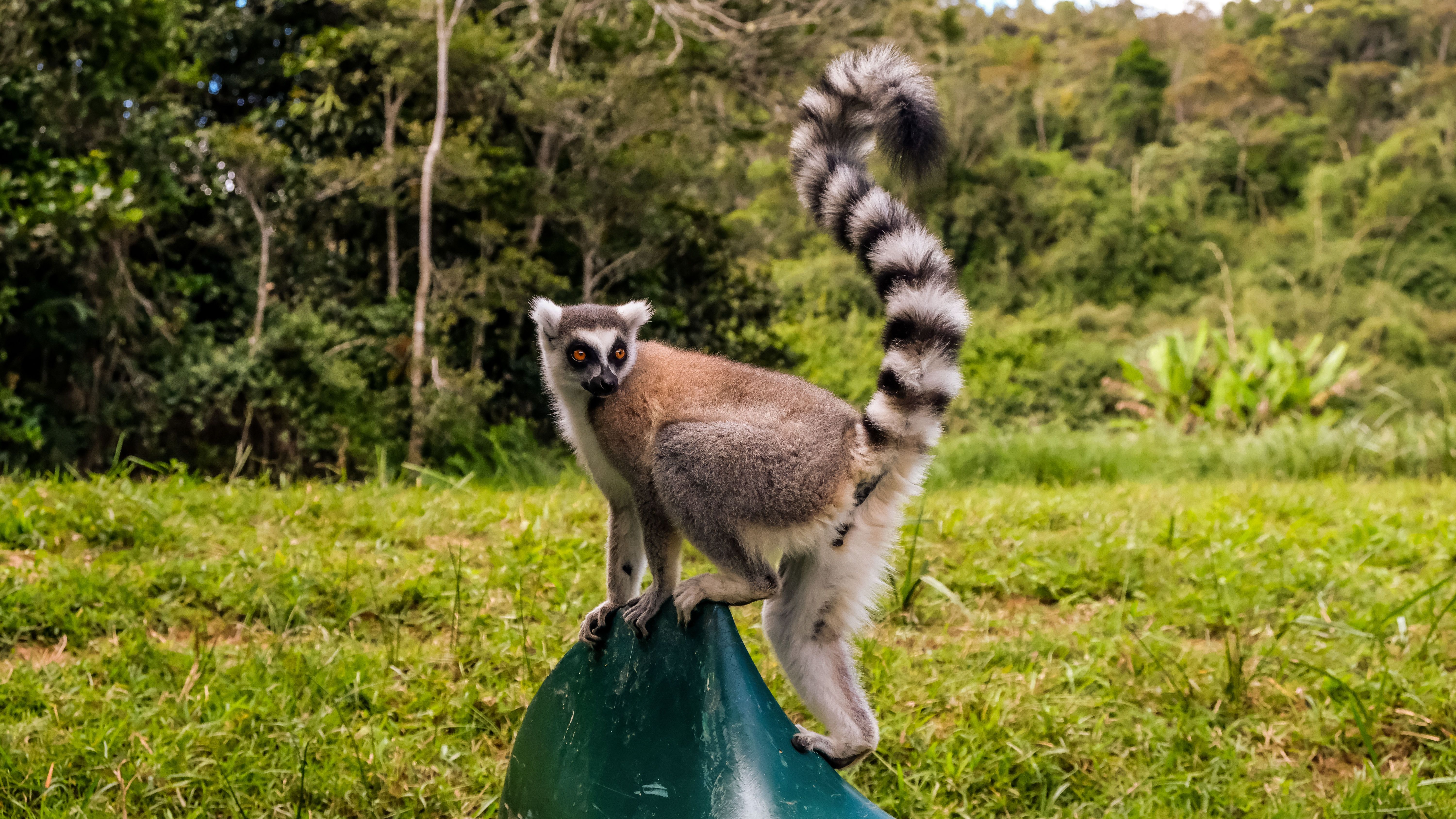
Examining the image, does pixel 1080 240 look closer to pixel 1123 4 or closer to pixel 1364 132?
pixel 1364 132

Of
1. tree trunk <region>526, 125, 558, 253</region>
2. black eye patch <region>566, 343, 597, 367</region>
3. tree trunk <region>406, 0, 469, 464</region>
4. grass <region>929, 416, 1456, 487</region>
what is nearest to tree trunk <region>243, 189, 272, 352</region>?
tree trunk <region>406, 0, 469, 464</region>

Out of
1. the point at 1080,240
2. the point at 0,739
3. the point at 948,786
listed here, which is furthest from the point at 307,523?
the point at 1080,240

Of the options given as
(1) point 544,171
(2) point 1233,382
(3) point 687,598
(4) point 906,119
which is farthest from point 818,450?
(2) point 1233,382

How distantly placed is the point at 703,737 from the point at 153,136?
26.8 feet

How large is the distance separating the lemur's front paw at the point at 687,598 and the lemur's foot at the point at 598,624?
6.2 inches

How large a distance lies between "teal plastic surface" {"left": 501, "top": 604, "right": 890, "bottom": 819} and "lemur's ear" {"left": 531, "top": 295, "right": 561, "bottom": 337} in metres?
0.83

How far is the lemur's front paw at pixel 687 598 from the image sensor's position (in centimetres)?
168

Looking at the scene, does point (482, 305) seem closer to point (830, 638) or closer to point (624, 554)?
point (624, 554)

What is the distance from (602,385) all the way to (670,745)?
80 cm

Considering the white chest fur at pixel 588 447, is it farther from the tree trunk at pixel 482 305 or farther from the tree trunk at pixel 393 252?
the tree trunk at pixel 393 252

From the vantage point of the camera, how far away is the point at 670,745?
59.7 inches

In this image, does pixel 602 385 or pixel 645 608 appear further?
pixel 602 385

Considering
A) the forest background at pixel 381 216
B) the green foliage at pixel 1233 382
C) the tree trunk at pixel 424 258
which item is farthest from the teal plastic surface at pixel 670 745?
the green foliage at pixel 1233 382

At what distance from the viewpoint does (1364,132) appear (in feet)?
67.7
